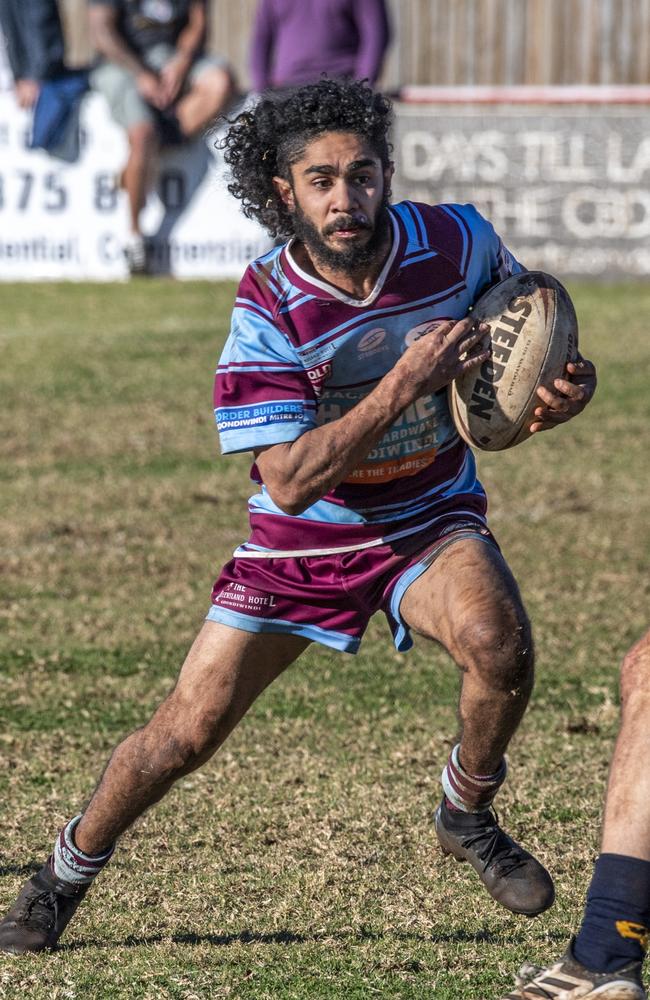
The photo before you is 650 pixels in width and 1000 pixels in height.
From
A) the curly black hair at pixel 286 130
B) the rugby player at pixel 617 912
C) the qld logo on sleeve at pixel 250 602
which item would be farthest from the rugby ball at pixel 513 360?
the rugby player at pixel 617 912

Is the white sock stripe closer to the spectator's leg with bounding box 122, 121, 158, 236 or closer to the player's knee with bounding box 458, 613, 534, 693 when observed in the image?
the player's knee with bounding box 458, 613, 534, 693

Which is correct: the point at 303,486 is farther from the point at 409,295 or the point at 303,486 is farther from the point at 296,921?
the point at 296,921

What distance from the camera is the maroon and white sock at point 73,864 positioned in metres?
4.36

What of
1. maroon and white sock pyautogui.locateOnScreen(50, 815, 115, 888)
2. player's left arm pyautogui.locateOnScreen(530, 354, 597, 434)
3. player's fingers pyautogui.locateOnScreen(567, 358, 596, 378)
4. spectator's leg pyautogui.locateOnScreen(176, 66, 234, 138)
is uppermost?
player's fingers pyautogui.locateOnScreen(567, 358, 596, 378)

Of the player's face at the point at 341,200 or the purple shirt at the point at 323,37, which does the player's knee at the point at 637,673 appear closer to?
the player's face at the point at 341,200

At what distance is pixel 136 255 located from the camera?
1478cm

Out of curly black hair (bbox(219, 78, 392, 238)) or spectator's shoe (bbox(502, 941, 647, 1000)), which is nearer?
spectator's shoe (bbox(502, 941, 647, 1000))

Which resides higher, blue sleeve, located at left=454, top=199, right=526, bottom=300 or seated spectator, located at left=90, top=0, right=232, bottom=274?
blue sleeve, located at left=454, top=199, right=526, bottom=300

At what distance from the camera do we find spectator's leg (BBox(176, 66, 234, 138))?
1473 cm

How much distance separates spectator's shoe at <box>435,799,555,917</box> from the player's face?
152 cm

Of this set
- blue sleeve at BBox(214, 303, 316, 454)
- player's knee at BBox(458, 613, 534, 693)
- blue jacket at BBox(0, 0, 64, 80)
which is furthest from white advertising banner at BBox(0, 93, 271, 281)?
player's knee at BBox(458, 613, 534, 693)

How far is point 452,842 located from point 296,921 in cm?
47

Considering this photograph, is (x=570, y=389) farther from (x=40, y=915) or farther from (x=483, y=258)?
(x=40, y=915)

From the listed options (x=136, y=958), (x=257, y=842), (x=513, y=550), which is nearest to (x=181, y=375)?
(x=513, y=550)
